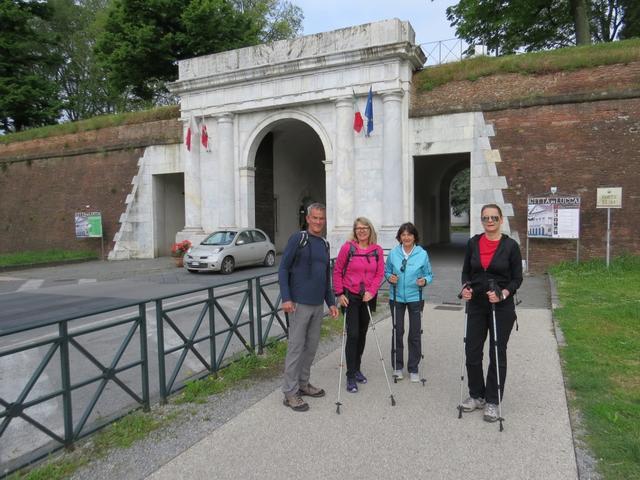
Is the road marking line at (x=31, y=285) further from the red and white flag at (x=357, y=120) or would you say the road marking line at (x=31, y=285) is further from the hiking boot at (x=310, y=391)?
the hiking boot at (x=310, y=391)

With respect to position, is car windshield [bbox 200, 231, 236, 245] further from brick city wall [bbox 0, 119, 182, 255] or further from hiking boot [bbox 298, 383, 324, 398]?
hiking boot [bbox 298, 383, 324, 398]

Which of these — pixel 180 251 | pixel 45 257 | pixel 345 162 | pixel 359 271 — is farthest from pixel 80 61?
pixel 359 271

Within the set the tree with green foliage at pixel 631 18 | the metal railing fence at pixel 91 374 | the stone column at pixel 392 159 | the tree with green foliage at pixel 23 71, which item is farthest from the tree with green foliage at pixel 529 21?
the tree with green foliage at pixel 23 71

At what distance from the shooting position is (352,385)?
4.68 meters

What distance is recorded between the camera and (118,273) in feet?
50.0

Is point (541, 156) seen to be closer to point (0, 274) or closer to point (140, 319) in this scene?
point (140, 319)

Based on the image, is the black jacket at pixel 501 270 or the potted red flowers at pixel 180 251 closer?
the black jacket at pixel 501 270

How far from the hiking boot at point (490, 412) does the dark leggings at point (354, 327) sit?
1.29 meters

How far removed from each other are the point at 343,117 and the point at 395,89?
6.41 feet

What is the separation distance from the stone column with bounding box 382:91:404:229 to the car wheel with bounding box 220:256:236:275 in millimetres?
5016

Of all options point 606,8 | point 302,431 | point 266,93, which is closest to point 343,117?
point 266,93

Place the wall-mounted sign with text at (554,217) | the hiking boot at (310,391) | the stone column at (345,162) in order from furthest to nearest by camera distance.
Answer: the stone column at (345,162), the wall-mounted sign with text at (554,217), the hiking boot at (310,391)

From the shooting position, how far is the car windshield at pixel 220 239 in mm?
15570

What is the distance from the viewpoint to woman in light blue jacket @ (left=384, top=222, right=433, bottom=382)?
499cm
